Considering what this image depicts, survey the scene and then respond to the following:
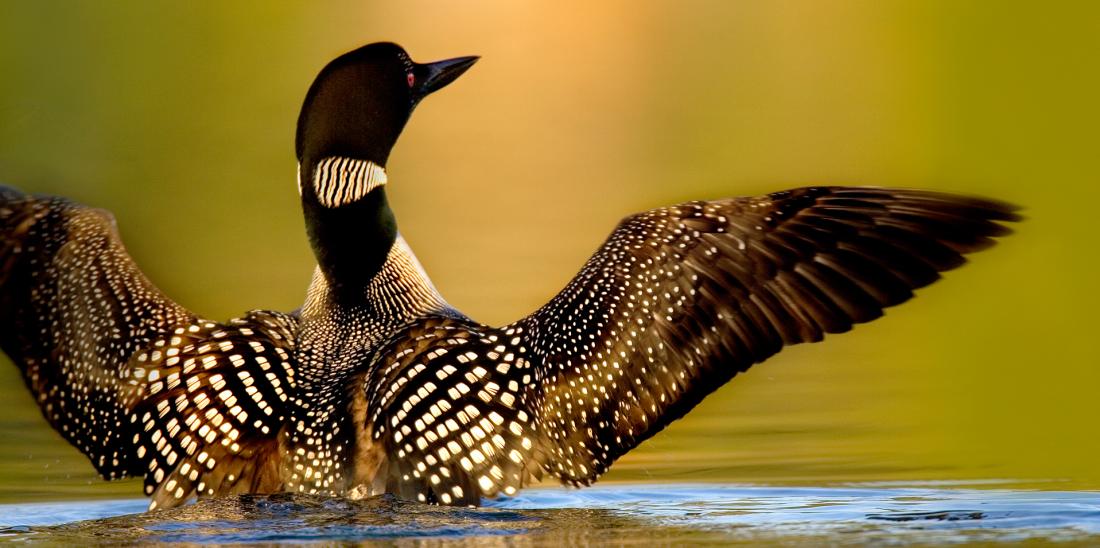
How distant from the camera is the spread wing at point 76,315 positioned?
5.35 metres

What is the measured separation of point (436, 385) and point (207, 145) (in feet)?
31.8

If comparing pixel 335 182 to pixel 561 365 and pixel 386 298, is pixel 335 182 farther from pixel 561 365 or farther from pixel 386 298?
pixel 561 365

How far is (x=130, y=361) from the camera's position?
5312 mm

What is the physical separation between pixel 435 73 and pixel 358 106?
0.57 m

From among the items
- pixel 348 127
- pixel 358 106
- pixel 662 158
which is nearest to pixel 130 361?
pixel 348 127

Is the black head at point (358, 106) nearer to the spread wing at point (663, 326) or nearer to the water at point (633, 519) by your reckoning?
the spread wing at point (663, 326)

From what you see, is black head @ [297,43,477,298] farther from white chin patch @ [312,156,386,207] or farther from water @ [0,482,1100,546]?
water @ [0,482,1100,546]

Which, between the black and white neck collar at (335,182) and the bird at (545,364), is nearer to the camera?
the bird at (545,364)

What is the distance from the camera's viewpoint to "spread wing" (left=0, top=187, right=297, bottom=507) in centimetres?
501

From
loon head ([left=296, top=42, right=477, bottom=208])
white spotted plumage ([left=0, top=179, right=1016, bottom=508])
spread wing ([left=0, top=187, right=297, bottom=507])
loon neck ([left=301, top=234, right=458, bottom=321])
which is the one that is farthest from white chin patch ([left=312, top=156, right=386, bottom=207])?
white spotted plumage ([left=0, top=179, right=1016, bottom=508])

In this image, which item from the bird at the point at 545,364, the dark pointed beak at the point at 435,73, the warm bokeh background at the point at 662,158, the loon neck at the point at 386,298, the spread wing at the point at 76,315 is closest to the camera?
the bird at the point at 545,364

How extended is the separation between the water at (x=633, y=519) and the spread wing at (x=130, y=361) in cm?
17

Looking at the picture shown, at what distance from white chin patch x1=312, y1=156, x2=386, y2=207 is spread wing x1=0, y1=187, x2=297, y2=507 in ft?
1.52

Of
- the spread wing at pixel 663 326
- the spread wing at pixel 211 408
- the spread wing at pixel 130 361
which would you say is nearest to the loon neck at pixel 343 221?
the spread wing at pixel 130 361
